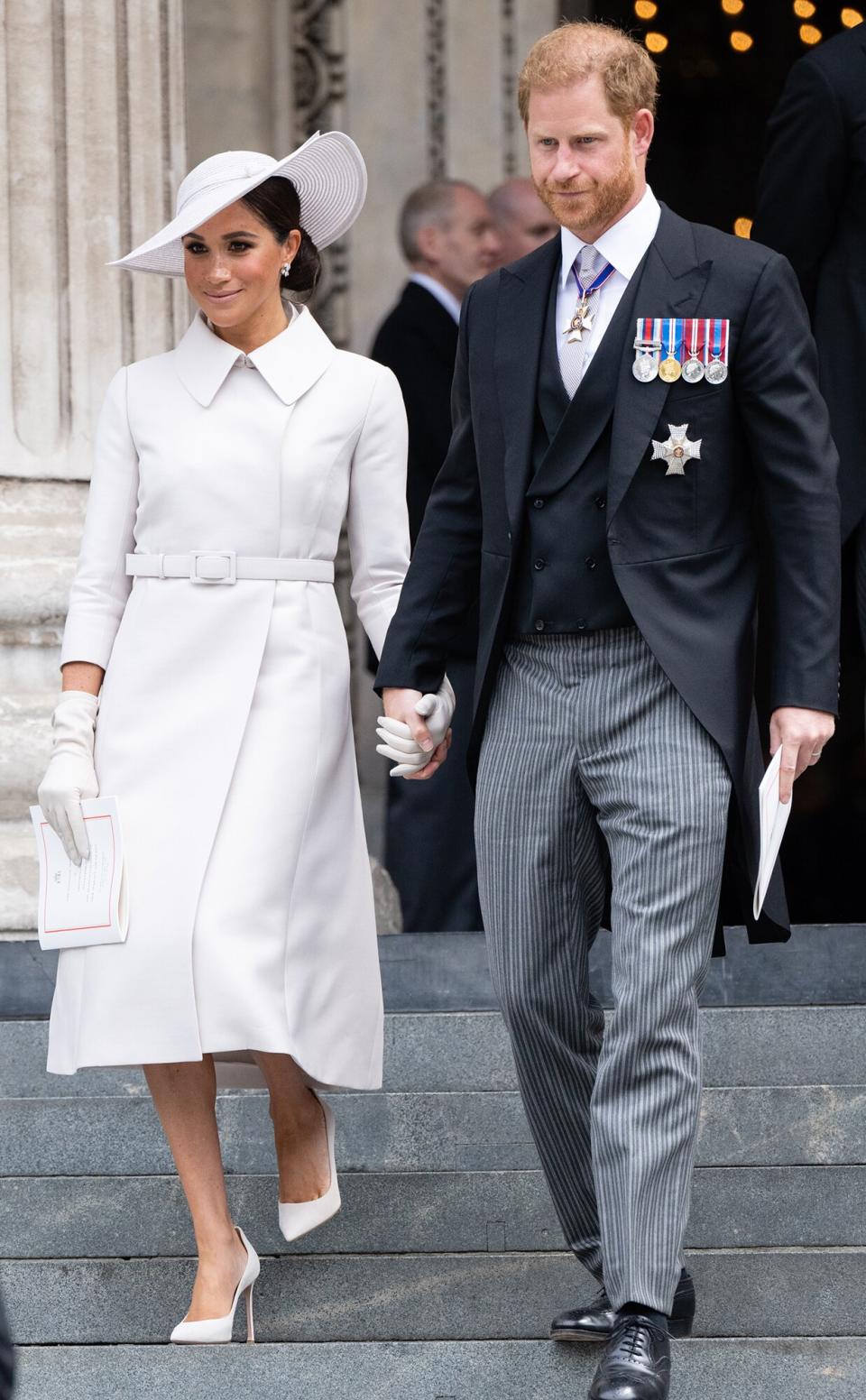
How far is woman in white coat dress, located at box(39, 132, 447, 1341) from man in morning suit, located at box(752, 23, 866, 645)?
94 centimetres

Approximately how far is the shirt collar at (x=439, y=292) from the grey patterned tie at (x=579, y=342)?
337 centimetres

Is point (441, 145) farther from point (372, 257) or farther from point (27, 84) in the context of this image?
point (27, 84)

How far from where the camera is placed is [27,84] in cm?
613

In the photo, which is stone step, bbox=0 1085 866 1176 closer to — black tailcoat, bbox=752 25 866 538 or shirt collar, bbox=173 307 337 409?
black tailcoat, bbox=752 25 866 538

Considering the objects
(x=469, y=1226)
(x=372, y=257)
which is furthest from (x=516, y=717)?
(x=372, y=257)

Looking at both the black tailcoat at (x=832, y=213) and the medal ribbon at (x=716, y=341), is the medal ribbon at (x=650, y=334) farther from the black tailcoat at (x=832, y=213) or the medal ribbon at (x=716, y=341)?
the black tailcoat at (x=832, y=213)

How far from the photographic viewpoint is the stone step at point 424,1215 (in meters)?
4.14

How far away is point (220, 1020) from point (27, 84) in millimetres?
3327

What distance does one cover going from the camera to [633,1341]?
10.4ft

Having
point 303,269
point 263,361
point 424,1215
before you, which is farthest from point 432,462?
point 424,1215

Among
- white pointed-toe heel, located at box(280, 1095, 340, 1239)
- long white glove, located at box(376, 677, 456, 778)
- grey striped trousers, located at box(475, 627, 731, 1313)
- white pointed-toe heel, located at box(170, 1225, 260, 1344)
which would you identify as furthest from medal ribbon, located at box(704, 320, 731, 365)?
white pointed-toe heel, located at box(170, 1225, 260, 1344)

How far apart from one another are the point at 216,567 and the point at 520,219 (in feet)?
11.7

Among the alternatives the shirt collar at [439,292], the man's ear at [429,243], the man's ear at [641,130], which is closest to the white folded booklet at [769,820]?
the man's ear at [641,130]

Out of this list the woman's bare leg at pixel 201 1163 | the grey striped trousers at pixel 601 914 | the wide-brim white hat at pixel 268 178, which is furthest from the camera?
the wide-brim white hat at pixel 268 178
